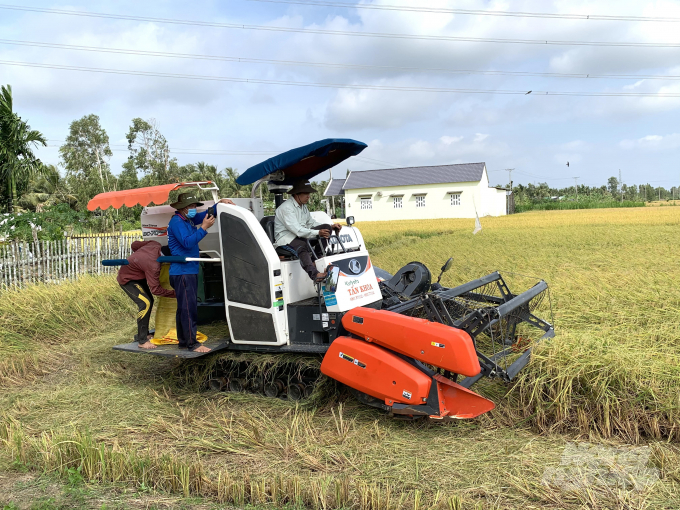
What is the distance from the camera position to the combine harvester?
4320mm

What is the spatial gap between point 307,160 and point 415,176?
4560 centimetres

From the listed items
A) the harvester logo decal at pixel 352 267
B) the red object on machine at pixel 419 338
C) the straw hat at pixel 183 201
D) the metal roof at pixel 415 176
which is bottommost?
the red object on machine at pixel 419 338

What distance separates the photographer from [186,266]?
5656 mm

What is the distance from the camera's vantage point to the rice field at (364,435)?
3451mm

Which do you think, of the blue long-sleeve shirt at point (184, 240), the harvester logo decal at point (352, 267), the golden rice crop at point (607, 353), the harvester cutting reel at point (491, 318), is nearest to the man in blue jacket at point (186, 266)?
the blue long-sleeve shirt at point (184, 240)

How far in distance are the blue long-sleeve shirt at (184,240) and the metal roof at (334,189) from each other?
4754 centimetres

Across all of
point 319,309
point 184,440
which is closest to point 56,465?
point 184,440

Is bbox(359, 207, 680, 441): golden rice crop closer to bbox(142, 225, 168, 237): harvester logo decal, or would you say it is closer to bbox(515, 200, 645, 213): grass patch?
bbox(142, 225, 168, 237): harvester logo decal

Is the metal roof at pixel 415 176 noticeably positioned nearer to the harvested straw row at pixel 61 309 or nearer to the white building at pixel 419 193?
the white building at pixel 419 193

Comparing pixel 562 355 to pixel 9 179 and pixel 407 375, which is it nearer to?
pixel 407 375

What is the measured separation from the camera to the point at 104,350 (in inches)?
301

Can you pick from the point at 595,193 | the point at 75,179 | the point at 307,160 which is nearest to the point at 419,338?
the point at 307,160

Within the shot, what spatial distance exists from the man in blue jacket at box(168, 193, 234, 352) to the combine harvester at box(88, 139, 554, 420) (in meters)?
0.17

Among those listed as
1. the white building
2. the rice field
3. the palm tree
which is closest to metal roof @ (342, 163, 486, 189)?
the white building
